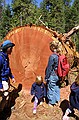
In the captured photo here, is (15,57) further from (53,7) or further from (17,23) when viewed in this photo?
(53,7)

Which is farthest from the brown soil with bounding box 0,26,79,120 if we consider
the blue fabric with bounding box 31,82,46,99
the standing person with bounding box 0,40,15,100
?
the standing person with bounding box 0,40,15,100

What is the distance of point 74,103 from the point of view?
193 inches

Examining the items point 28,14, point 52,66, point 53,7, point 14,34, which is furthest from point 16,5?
point 52,66

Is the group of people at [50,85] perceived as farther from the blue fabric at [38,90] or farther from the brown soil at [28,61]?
the brown soil at [28,61]

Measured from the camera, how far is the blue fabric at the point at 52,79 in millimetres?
5543

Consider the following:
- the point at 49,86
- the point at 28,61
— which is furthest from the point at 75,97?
the point at 28,61

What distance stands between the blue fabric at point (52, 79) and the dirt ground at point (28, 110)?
249 mm

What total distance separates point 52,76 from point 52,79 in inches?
2.8

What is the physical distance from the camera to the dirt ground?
5395mm

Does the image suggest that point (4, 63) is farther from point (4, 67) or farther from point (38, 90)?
point (38, 90)

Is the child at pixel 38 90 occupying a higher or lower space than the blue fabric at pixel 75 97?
higher

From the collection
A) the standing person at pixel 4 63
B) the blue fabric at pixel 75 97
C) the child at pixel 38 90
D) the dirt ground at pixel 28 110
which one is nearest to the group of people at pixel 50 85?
the child at pixel 38 90

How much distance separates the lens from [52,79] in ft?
18.7

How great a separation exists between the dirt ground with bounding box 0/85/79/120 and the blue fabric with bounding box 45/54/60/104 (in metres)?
0.25
